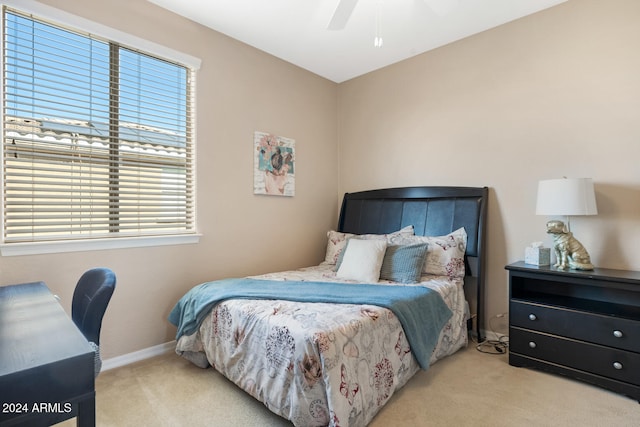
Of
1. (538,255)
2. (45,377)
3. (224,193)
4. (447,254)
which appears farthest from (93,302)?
(538,255)

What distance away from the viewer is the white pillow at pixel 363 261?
9.02ft

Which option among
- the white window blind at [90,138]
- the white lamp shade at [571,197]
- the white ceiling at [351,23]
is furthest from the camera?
the white ceiling at [351,23]

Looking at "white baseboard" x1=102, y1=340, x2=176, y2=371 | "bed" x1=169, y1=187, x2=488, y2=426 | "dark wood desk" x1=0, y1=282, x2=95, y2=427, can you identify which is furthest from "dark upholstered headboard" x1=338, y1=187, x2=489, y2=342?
"dark wood desk" x1=0, y1=282, x2=95, y2=427

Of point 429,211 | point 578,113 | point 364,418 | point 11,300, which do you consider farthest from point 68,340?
point 578,113

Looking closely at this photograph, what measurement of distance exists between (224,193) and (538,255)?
256 cm

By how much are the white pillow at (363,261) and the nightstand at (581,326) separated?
3.20 feet

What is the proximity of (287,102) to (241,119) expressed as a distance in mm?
648

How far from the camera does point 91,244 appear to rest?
89.6 inches

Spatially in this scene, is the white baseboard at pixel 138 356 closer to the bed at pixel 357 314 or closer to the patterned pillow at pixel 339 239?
the bed at pixel 357 314

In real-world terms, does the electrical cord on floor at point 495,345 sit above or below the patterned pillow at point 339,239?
below

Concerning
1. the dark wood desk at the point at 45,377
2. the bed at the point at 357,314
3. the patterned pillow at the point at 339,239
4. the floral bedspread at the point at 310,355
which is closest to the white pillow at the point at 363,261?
the bed at the point at 357,314

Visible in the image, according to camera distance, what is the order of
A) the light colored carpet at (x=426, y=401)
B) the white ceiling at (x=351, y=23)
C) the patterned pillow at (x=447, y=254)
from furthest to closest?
1. the patterned pillow at (x=447, y=254)
2. the white ceiling at (x=351, y=23)
3. the light colored carpet at (x=426, y=401)

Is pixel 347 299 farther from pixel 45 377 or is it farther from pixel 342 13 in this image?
pixel 342 13

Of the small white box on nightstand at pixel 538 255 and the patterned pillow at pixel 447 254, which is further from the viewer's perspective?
the patterned pillow at pixel 447 254
